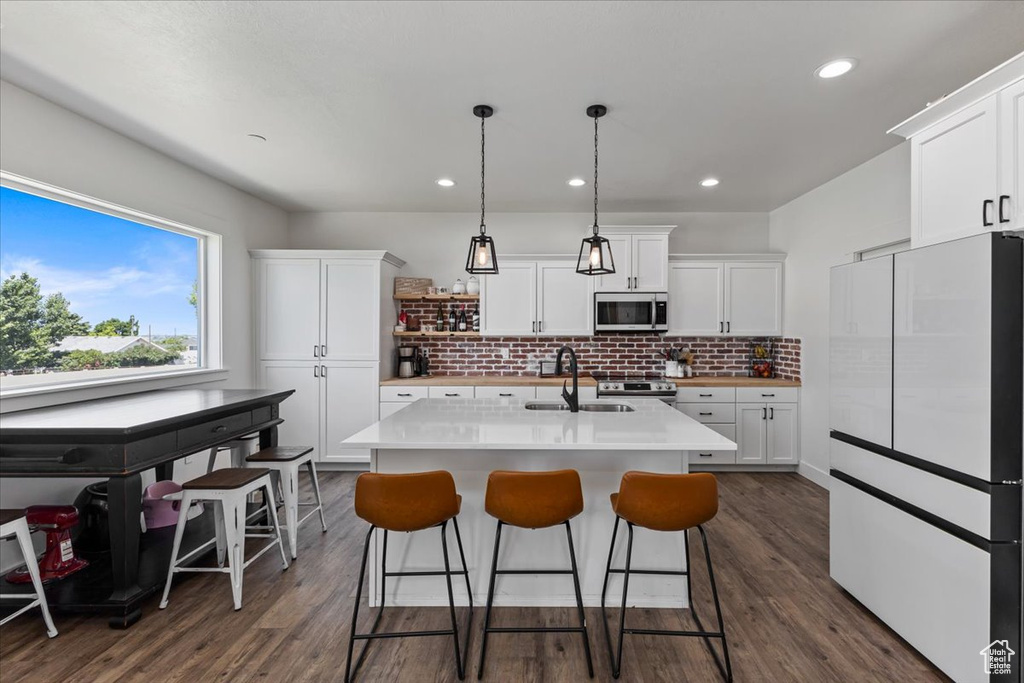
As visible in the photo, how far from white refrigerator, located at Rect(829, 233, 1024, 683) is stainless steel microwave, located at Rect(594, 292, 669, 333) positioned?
2.34 metres

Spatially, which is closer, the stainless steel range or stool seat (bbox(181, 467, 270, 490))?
stool seat (bbox(181, 467, 270, 490))

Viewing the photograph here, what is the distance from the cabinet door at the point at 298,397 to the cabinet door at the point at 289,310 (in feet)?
0.33

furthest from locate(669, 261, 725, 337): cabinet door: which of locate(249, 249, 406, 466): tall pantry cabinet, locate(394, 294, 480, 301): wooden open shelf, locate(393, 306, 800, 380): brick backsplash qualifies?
locate(249, 249, 406, 466): tall pantry cabinet

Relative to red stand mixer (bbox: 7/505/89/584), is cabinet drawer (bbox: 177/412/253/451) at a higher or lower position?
higher

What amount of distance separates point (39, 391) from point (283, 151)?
2093mm

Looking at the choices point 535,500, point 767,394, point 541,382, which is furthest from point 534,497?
point 767,394

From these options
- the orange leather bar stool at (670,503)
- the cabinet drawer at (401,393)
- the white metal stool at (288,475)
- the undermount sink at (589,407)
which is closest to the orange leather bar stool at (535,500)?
the orange leather bar stool at (670,503)

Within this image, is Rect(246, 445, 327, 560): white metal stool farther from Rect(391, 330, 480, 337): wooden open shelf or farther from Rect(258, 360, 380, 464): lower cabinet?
Rect(391, 330, 480, 337): wooden open shelf

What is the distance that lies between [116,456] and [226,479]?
1.68ft

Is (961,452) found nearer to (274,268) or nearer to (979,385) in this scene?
(979,385)

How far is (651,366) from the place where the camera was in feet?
17.1

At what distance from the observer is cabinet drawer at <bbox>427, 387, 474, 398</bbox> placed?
15.4 feet

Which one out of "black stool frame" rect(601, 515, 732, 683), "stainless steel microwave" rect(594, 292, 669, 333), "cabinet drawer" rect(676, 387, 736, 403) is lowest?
"black stool frame" rect(601, 515, 732, 683)

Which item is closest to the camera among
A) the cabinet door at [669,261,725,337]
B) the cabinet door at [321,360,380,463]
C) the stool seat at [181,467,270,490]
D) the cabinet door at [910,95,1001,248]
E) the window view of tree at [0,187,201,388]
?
the cabinet door at [910,95,1001,248]
